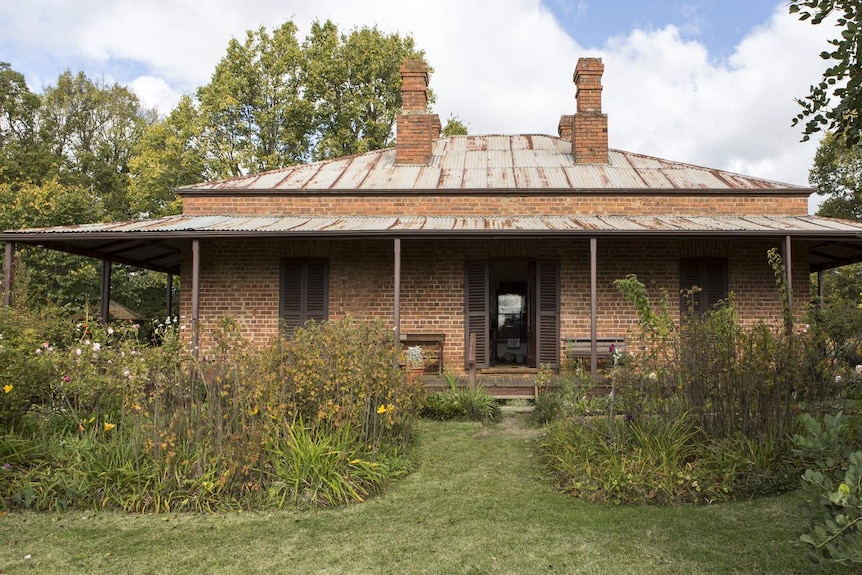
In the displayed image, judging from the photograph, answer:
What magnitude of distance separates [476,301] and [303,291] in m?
3.12

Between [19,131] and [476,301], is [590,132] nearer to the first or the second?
[476,301]

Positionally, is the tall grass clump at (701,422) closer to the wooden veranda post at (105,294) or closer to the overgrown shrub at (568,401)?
the overgrown shrub at (568,401)

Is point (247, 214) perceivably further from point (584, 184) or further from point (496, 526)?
point (496, 526)

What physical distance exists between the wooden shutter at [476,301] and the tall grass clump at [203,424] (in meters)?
4.98

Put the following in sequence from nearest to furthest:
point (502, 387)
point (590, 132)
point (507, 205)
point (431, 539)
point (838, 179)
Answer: point (431, 539)
point (502, 387)
point (507, 205)
point (590, 132)
point (838, 179)

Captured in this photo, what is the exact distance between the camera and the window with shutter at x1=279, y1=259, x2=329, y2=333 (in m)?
10.6

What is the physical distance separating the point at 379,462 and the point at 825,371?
12.7 ft

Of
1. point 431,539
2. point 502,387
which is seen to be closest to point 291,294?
point 502,387

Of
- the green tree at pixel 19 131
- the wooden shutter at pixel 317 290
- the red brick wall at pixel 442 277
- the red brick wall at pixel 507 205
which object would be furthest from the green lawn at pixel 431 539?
the green tree at pixel 19 131

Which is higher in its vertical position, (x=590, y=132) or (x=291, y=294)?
(x=590, y=132)

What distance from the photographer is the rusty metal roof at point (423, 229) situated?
8.84 metres

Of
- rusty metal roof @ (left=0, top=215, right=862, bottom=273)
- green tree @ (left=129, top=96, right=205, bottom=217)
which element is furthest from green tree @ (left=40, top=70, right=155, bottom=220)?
rusty metal roof @ (left=0, top=215, right=862, bottom=273)

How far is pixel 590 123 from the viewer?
1245 cm

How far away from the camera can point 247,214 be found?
36.3 ft
